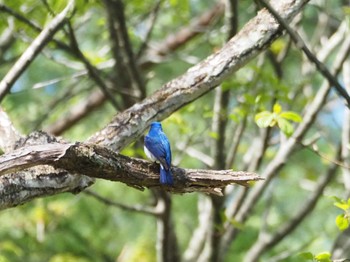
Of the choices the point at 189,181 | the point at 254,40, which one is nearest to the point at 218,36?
the point at 254,40

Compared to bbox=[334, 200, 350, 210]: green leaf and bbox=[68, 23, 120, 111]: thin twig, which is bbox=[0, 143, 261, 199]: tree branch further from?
bbox=[68, 23, 120, 111]: thin twig

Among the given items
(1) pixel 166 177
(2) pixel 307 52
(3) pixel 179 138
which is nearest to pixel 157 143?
(1) pixel 166 177

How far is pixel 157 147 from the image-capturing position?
10.1 feet

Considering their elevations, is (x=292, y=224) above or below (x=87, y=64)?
below

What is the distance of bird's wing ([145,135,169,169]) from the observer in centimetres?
296

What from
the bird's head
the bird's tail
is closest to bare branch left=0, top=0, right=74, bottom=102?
the bird's head

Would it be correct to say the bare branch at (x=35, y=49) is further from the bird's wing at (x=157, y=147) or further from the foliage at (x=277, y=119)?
the foliage at (x=277, y=119)

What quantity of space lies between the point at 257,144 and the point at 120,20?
5.36 ft

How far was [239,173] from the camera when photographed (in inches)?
107

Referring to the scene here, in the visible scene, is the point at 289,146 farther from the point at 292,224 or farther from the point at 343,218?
the point at 343,218

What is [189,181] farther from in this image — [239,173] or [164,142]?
[164,142]

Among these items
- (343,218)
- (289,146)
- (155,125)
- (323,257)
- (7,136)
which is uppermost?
(289,146)

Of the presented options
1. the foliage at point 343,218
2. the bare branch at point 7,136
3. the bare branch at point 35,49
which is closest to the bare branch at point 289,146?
the foliage at point 343,218

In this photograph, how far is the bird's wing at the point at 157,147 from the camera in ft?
9.70
